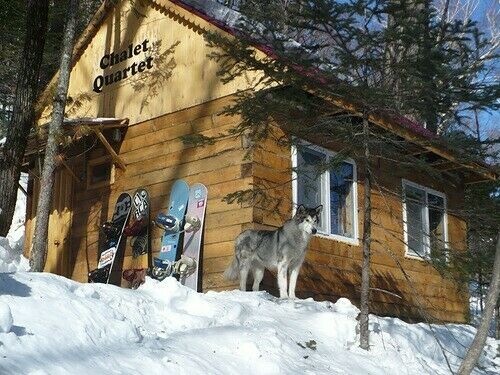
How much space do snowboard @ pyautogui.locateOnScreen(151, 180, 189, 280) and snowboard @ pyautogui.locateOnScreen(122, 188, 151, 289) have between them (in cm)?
57

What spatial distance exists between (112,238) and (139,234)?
1.77 feet

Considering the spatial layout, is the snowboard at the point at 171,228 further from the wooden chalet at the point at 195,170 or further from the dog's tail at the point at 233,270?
the dog's tail at the point at 233,270

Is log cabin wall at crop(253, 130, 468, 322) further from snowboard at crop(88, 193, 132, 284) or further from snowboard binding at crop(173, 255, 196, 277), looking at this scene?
snowboard at crop(88, 193, 132, 284)

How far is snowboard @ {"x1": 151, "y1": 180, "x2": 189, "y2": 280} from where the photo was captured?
11.2m

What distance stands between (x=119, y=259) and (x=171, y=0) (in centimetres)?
443

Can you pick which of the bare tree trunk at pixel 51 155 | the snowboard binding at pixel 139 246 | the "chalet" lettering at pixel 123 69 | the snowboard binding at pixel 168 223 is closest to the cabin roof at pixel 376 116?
the "chalet" lettering at pixel 123 69

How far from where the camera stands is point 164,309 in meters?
7.42

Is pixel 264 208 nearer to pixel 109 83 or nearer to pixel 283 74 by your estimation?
pixel 283 74

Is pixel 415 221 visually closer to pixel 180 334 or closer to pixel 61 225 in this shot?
pixel 61 225

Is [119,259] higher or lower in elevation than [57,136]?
lower

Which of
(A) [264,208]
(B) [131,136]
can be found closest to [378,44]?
(A) [264,208]

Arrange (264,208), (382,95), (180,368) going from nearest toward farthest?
(180,368), (382,95), (264,208)

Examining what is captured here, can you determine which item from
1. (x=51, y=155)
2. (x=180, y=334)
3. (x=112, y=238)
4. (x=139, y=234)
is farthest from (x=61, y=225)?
(x=180, y=334)

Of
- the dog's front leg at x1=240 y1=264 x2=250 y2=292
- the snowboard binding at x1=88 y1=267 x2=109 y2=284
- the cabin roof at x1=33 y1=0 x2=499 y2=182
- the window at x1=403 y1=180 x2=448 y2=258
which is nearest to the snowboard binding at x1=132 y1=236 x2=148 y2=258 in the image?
the snowboard binding at x1=88 y1=267 x2=109 y2=284
